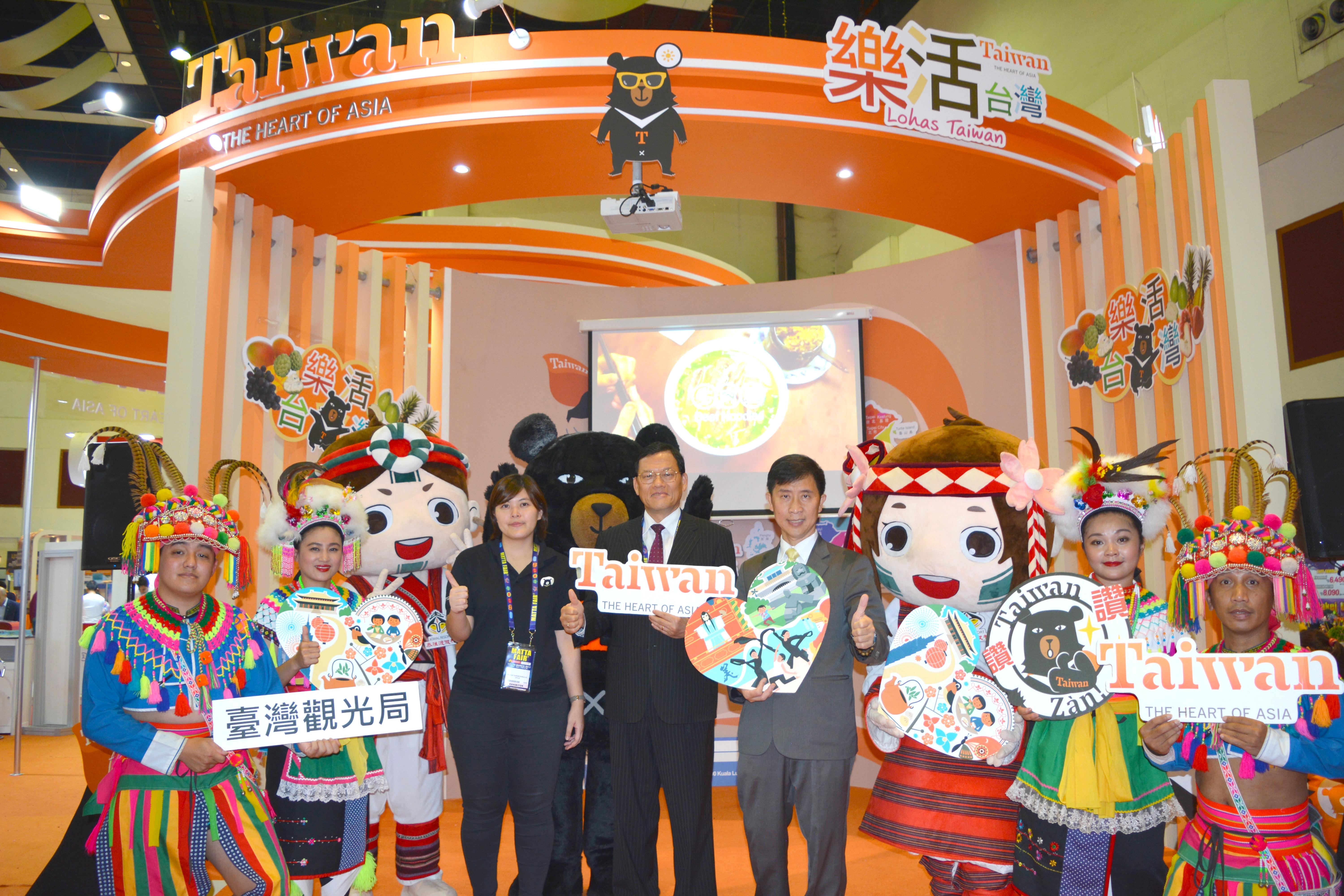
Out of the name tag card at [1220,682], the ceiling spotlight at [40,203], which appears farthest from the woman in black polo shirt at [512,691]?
the ceiling spotlight at [40,203]

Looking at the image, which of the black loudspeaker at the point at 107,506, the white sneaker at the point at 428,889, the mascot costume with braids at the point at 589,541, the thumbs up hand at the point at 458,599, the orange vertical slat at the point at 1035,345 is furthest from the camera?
the orange vertical slat at the point at 1035,345

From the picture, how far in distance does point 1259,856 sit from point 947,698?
803 millimetres

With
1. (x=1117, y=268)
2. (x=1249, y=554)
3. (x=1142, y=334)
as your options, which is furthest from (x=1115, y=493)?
(x=1117, y=268)

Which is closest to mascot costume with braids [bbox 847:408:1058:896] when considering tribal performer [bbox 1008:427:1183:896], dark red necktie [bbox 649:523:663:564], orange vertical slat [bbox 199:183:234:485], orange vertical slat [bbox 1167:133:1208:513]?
tribal performer [bbox 1008:427:1183:896]

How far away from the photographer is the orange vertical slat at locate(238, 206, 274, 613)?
4.62 metres

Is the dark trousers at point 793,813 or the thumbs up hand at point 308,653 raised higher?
the thumbs up hand at point 308,653

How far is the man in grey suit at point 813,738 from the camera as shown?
2.67 meters

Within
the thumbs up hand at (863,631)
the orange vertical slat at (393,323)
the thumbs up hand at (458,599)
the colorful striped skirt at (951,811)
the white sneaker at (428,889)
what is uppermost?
the orange vertical slat at (393,323)

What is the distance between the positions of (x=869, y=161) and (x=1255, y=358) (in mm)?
1886

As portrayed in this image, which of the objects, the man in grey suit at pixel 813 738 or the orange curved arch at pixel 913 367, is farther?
the orange curved arch at pixel 913 367

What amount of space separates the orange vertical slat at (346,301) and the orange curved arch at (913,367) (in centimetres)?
299

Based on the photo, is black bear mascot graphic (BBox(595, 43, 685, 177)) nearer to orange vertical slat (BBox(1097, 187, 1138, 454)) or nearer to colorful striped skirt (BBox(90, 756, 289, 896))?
orange vertical slat (BBox(1097, 187, 1138, 454))

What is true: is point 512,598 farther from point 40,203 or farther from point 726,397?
point 40,203

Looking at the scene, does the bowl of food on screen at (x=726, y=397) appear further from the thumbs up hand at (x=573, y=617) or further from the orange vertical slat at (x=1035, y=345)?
the thumbs up hand at (x=573, y=617)
